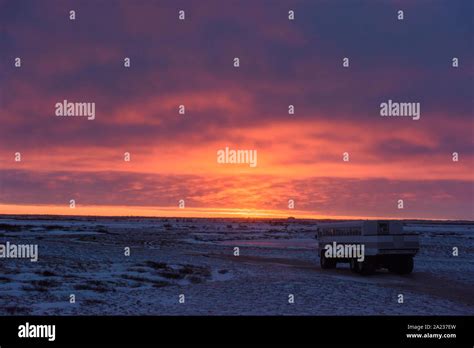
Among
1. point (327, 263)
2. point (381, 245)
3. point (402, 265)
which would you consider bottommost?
point (327, 263)

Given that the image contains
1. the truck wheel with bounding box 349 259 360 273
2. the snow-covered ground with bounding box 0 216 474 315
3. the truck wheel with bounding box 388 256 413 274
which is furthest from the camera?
the truck wheel with bounding box 349 259 360 273

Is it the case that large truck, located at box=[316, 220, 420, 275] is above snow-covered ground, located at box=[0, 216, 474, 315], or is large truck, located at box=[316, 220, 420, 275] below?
above

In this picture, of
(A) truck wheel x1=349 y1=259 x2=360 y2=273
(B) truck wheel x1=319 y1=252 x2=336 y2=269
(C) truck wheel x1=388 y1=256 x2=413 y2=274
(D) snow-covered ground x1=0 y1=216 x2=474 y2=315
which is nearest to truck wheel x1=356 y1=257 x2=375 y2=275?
(D) snow-covered ground x1=0 y1=216 x2=474 y2=315

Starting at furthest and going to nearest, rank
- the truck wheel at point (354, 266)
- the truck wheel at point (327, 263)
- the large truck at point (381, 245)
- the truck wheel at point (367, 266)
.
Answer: the truck wheel at point (327, 263)
the truck wheel at point (354, 266)
the truck wheel at point (367, 266)
the large truck at point (381, 245)

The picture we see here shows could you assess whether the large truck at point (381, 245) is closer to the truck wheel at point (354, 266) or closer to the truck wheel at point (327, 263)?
the truck wheel at point (354, 266)

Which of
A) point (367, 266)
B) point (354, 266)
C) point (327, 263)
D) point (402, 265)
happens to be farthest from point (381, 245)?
point (327, 263)

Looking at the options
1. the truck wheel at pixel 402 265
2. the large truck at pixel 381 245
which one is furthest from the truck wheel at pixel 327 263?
the truck wheel at pixel 402 265

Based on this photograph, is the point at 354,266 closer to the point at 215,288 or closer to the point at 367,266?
the point at 367,266

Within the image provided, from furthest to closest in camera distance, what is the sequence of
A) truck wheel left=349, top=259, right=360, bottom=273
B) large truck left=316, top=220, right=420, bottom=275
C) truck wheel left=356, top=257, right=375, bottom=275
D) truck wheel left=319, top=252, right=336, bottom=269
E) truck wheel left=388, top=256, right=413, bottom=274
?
1. truck wheel left=319, top=252, right=336, bottom=269
2. truck wheel left=349, top=259, right=360, bottom=273
3. truck wheel left=388, top=256, right=413, bottom=274
4. truck wheel left=356, top=257, right=375, bottom=275
5. large truck left=316, top=220, right=420, bottom=275

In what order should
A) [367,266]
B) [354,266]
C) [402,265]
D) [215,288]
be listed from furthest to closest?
1. [354,266]
2. [402,265]
3. [367,266]
4. [215,288]

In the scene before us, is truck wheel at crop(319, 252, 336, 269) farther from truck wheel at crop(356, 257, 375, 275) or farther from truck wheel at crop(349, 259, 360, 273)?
truck wheel at crop(356, 257, 375, 275)

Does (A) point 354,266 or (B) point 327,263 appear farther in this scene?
(B) point 327,263

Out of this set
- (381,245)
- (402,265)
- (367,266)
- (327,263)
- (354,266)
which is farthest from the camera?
(327,263)
